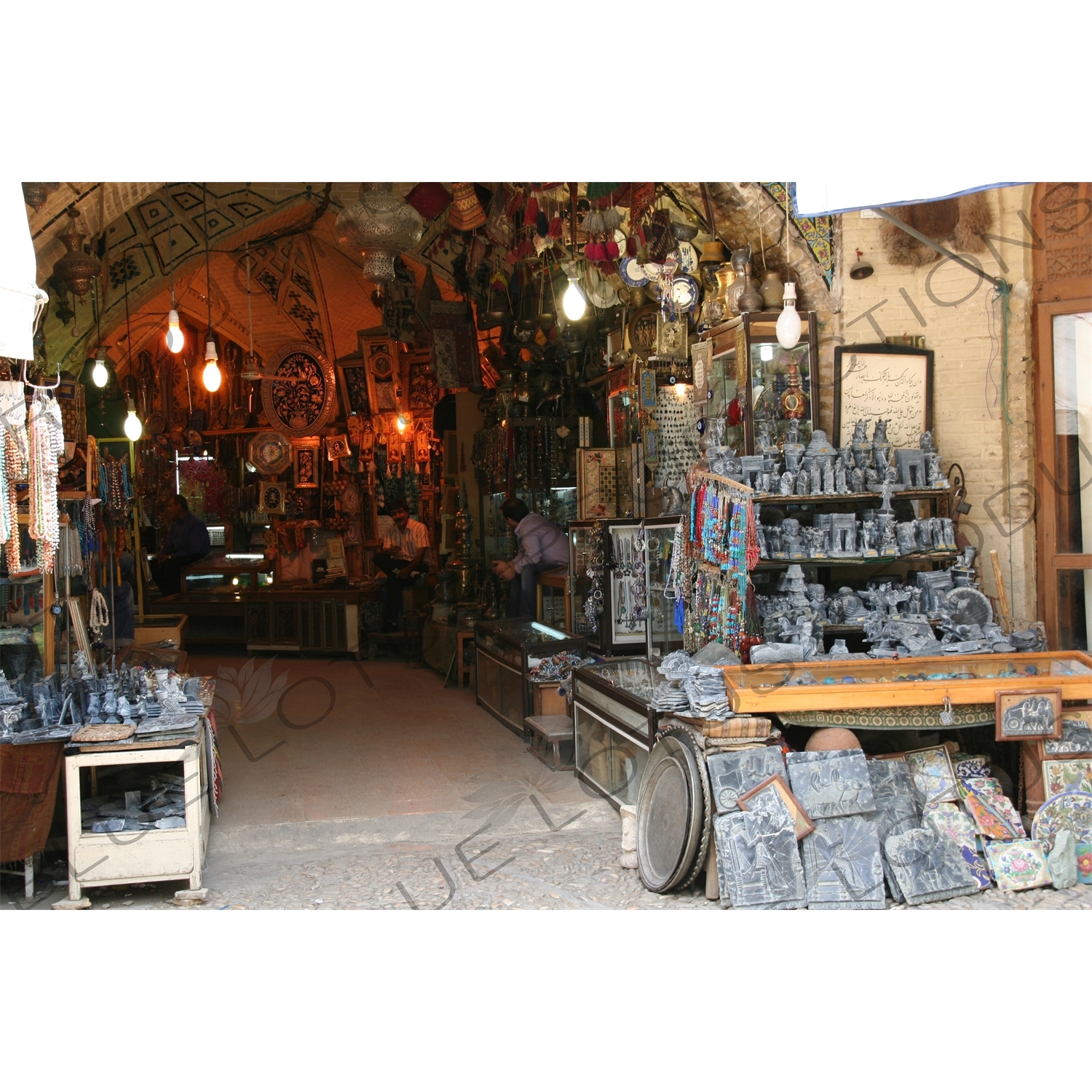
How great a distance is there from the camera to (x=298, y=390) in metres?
11.3

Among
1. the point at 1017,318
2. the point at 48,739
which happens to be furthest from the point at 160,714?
the point at 1017,318

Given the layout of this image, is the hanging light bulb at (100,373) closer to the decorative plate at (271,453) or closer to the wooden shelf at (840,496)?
the decorative plate at (271,453)

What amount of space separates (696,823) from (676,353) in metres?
3.62

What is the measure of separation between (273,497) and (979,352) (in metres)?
9.31

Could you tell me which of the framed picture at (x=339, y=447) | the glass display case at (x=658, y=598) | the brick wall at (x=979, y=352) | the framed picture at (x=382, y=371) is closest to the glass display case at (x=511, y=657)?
the glass display case at (x=658, y=598)

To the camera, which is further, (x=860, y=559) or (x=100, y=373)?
(x=100, y=373)

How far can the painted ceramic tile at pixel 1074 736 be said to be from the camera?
4156 mm

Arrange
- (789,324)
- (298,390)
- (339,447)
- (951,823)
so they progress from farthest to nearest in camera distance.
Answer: (339,447)
(298,390)
(789,324)
(951,823)

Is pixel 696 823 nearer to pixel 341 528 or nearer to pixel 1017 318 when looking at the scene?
pixel 1017 318

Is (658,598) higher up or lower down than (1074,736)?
higher up

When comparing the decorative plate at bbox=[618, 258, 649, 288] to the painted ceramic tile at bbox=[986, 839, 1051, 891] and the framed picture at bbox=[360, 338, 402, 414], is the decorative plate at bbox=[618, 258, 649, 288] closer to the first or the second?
the painted ceramic tile at bbox=[986, 839, 1051, 891]

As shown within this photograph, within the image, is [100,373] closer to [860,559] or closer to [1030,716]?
[860,559]

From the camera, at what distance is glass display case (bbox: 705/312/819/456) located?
5461 mm

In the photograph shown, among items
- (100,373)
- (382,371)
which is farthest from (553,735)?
(382,371)
